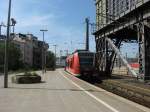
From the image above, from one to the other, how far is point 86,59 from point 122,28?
613 centimetres

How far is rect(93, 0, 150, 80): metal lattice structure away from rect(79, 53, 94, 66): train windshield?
154 inches

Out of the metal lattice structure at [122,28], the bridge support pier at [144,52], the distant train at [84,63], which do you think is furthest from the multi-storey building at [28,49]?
the bridge support pier at [144,52]

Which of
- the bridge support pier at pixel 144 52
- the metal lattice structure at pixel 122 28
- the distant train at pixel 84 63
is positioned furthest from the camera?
the distant train at pixel 84 63

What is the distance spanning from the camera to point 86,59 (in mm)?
46562

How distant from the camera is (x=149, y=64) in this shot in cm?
3656

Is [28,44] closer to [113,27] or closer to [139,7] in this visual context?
[113,27]

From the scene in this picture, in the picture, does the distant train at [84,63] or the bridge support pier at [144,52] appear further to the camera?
the distant train at [84,63]

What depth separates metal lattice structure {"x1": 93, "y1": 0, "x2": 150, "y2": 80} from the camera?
35719 millimetres

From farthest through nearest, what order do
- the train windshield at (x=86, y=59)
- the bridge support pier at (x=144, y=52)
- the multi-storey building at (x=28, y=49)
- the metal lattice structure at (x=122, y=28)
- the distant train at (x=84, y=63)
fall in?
the multi-storey building at (x=28, y=49), the train windshield at (x=86, y=59), the distant train at (x=84, y=63), the metal lattice structure at (x=122, y=28), the bridge support pier at (x=144, y=52)

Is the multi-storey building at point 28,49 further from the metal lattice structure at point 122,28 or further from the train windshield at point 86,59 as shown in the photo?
the train windshield at point 86,59

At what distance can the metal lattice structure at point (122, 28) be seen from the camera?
3572 centimetres

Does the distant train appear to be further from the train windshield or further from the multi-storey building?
Result: the multi-storey building

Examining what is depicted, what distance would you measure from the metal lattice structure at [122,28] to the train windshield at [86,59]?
3.90 metres

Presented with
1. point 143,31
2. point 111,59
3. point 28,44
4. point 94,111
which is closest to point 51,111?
point 94,111
